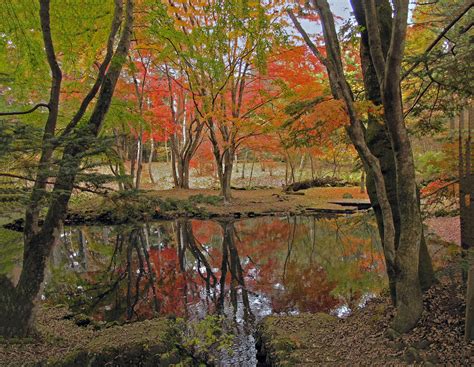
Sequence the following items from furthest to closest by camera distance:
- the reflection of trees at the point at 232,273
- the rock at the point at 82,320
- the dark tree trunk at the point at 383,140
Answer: the reflection of trees at the point at 232,273 < the rock at the point at 82,320 < the dark tree trunk at the point at 383,140

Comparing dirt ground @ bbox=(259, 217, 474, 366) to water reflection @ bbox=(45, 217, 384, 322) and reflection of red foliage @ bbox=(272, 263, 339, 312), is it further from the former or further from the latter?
water reflection @ bbox=(45, 217, 384, 322)

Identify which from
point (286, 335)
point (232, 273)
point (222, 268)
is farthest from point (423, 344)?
point (222, 268)

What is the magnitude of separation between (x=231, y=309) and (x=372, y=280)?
339 cm

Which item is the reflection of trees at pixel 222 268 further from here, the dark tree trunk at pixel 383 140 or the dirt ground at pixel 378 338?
the dark tree trunk at pixel 383 140

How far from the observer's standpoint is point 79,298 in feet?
Answer: 24.3

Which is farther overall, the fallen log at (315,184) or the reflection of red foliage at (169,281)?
the fallen log at (315,184)

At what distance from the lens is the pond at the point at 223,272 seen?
6734mm

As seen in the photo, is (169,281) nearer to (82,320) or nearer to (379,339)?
(82,320)

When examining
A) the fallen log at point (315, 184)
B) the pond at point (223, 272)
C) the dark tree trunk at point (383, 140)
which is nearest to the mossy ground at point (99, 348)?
the pond at point (223, 272)

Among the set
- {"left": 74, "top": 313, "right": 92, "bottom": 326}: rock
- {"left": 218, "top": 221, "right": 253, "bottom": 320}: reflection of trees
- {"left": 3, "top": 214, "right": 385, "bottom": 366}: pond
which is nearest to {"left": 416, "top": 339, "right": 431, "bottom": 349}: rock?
{"left": 3, "top": 214, "right": 385, "bottom": 366}: pond

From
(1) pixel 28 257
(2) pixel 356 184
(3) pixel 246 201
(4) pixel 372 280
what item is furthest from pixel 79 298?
(2) pixel 356 184

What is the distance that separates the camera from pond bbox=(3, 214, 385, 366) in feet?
22.1

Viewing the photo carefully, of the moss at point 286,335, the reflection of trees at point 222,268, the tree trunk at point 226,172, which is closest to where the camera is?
the moss at point 286,335

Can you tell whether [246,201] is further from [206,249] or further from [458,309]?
[458,309]
